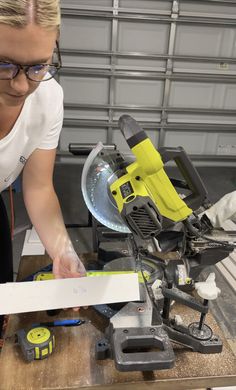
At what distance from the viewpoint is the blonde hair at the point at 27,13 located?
1.84 ft

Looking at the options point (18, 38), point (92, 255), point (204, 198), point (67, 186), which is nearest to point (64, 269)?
point (92, 255)

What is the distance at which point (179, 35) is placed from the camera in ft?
11.5

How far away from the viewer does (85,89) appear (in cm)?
363

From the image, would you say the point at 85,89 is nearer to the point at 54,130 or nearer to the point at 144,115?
the point at 144,115

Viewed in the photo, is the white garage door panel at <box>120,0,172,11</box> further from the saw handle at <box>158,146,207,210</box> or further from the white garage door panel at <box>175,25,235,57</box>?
the saw handle at <box>158,146,207,210</box>

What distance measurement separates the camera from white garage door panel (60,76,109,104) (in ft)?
11.8

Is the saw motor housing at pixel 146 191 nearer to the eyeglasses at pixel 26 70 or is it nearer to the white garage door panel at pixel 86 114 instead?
the eyeglasses at pixel 26 70

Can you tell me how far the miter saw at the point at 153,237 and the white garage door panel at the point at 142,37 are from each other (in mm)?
2985

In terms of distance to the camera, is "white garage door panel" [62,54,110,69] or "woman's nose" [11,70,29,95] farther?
"white garage door panel" [62,54,110,69]

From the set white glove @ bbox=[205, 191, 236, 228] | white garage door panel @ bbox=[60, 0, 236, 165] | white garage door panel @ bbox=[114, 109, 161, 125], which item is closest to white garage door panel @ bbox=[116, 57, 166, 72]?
white garage door panel @ bbox=[60, 0, 236, 165]

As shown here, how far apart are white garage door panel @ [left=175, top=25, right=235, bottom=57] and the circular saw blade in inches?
123

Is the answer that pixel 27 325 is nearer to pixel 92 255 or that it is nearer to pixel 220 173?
pixel 92 255

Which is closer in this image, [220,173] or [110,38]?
[110,38]

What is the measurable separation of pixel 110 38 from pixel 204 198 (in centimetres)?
310
